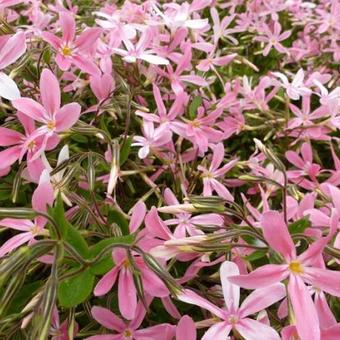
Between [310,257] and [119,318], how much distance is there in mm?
226

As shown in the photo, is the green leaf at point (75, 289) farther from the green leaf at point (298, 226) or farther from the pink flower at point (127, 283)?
the green leaf at point (298, 226)

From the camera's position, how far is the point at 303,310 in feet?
1.63

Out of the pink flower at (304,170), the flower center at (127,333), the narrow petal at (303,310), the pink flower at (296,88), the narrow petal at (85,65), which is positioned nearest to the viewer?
the narrow petal at (303,310)

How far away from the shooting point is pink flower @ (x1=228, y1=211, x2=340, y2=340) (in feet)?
1.60

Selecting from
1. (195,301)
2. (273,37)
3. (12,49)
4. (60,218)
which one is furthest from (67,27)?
(273,37)

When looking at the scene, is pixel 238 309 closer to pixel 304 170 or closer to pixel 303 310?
pixel 303 310

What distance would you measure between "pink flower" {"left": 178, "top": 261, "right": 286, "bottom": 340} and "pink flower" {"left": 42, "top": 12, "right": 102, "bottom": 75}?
391 mm

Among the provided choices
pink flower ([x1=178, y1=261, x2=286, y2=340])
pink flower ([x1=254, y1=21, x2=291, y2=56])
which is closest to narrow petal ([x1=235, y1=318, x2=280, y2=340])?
pink flower ([x1=178, y1=261, x2=286, y2=340])

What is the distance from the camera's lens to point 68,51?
2.58 feet

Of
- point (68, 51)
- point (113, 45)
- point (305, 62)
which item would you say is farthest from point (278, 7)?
point (68, 51)

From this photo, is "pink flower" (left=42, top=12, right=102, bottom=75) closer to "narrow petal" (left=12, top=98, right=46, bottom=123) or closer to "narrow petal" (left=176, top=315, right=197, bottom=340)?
"narrow petal" (left=12, top=98, right=46, bottom=123)

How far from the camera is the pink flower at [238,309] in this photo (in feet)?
1.72

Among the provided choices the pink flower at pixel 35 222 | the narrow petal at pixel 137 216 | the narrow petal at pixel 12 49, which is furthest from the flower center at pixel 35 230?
the narrow petal at pixel 12 49

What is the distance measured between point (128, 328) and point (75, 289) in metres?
0.09
